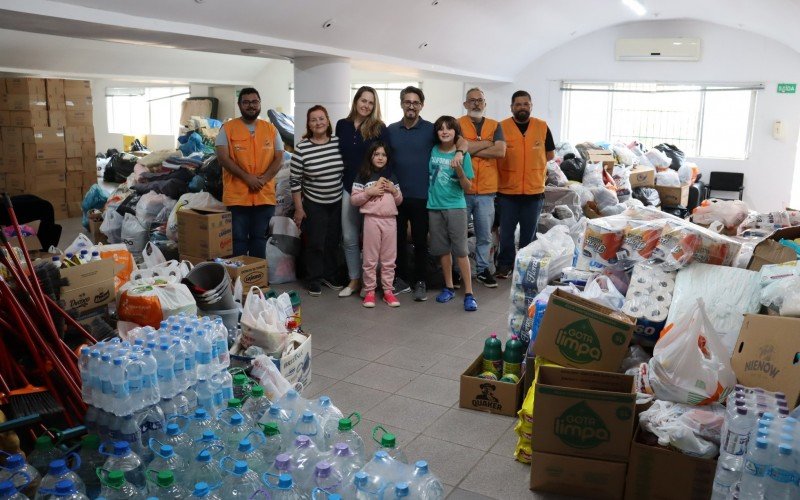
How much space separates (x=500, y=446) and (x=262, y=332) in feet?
4.03

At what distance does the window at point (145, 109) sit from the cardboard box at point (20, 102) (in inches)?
265

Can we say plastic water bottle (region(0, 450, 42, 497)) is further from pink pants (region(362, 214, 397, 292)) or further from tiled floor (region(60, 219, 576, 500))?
pink pants (region(362, 214, 397, 292))

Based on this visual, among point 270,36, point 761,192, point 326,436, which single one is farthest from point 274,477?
point 761,192

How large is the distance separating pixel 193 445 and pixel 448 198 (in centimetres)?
321

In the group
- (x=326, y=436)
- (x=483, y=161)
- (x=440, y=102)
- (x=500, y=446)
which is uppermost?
(x=440, y=102)

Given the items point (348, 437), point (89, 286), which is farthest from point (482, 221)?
point (348, 437)

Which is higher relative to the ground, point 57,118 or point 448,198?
point 57,118

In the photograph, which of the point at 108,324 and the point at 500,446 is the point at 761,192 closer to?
the point at 500,446

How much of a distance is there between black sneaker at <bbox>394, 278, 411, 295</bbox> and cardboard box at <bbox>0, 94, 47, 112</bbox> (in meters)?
5.62

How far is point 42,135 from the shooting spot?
8.37 meters

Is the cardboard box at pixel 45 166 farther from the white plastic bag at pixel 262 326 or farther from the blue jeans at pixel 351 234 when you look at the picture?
the white plastic bag at pixel 262 326

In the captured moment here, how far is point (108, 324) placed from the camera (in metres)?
3.28

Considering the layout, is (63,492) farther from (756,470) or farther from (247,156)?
(247,156)

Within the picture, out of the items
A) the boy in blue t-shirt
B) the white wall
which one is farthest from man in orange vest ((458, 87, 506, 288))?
the white wall
